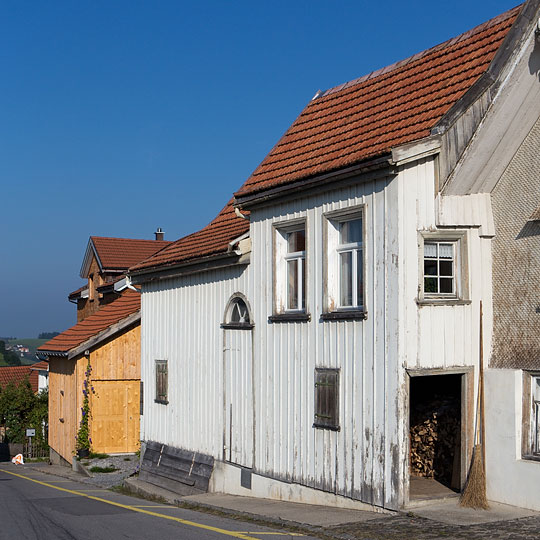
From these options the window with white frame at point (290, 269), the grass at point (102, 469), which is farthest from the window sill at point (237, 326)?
the grass at point (102, 469)

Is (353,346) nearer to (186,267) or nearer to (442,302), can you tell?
(442,302)

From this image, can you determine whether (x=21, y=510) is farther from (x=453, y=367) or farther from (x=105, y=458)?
(x=105, y=458)

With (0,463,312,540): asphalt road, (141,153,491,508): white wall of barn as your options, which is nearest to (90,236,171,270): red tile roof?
(0,463,312,540): asphalt road

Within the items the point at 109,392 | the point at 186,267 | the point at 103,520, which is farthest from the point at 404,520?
the point at 109,392

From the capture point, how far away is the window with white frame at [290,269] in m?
14.3

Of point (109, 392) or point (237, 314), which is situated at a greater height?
point (237, 314)

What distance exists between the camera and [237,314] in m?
16.5

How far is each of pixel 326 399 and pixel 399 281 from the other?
102 inches

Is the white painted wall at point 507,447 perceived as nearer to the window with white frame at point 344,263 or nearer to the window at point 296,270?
the window with white frame at point 344,263

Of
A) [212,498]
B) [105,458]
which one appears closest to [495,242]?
[212,498]

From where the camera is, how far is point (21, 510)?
14953 millimetres

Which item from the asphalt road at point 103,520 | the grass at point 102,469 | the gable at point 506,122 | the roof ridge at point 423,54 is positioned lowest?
the grass at point 102,469

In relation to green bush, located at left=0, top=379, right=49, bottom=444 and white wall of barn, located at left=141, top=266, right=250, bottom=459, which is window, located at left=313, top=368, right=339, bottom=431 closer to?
white wall of barn, located at left=141, top=266, right=250, bottom=459

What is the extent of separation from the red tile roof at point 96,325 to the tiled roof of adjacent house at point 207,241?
22.3 ft
